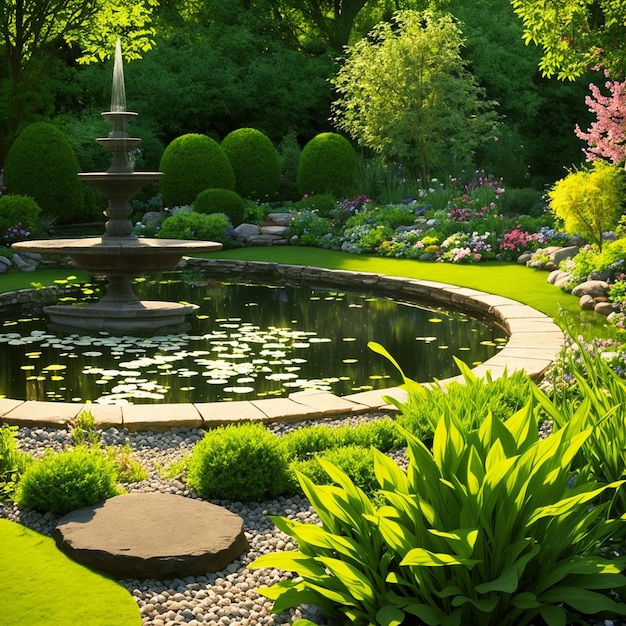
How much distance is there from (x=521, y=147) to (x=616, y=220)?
37.5 feet

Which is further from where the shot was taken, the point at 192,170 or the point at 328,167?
the point at 328,167

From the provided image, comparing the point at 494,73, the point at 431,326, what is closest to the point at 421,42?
the point at 494,73

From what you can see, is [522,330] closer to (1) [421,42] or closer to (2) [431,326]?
(2) [431,326]

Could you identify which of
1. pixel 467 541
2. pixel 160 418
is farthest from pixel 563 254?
pixel 467 541

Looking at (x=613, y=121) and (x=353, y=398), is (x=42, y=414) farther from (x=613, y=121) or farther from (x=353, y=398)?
(x=613, y=121)

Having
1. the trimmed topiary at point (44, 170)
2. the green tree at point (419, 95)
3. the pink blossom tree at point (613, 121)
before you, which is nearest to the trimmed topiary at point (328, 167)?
the green tree at point (419, 95)

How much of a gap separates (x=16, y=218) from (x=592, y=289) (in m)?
9.68

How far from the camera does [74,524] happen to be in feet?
12.6

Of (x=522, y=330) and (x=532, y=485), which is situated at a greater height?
(x=532, y=485)

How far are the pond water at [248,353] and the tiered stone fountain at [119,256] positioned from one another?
0.36 m

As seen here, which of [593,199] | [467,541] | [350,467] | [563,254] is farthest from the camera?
[563,254]

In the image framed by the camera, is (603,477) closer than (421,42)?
Yes

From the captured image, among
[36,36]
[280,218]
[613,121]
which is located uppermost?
[36,36]

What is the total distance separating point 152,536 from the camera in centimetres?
370
